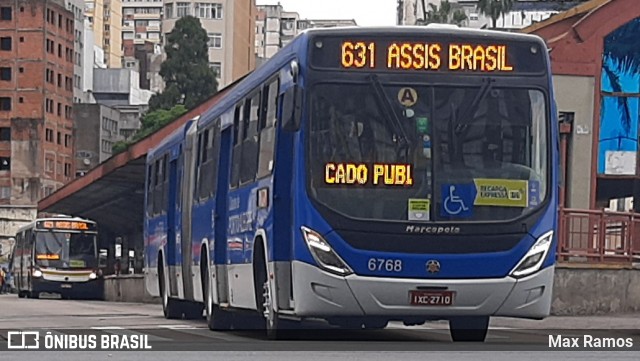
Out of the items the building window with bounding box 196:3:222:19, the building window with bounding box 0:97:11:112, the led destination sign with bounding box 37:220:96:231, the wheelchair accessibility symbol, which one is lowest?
the led destination sign with bounding box 37:220:96:231

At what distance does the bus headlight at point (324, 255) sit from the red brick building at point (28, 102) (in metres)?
108

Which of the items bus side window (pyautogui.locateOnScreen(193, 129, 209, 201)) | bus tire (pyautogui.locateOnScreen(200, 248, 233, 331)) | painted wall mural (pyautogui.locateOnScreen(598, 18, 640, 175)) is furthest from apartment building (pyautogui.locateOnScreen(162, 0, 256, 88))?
bus tire (pyautogui.locateOnScreen(200, 248, 233, 331))

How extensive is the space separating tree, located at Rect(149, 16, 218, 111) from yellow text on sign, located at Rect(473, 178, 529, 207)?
295ft

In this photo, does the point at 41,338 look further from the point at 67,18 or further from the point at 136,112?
the point at 136,112

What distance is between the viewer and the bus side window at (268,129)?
587 inches

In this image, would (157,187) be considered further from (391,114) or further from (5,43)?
(5,43)

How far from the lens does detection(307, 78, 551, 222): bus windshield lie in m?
13.6

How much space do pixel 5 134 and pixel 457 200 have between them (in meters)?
111

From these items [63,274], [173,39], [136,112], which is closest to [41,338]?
[63,274]

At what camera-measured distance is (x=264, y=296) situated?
15.3m

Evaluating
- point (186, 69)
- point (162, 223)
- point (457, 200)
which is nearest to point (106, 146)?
point (186, 69)

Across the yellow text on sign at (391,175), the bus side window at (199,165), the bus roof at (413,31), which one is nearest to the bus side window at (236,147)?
the bus side window at (199,165)

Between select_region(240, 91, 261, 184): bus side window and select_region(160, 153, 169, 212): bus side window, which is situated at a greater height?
select_region(240, 91, 261, 184): bus side window

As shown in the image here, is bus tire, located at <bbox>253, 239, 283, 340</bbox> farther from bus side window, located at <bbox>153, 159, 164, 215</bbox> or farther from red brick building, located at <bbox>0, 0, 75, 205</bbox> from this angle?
red brick building, located at <bbox>0, 0, 75, 205</bbox>
